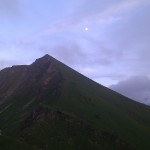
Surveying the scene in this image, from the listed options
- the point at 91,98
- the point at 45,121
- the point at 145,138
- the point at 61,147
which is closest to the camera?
the point at 61,147

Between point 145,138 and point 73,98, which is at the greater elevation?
point 73,98

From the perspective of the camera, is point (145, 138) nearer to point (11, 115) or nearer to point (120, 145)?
point (120, 145)

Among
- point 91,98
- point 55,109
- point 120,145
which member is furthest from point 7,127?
point 120,145

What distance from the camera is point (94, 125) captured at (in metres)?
155

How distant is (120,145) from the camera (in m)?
148

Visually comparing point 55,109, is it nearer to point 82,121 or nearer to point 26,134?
point 82,121

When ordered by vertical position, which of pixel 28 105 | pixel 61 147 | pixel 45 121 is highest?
pixel 28 105

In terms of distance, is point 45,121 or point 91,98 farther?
point 91,98

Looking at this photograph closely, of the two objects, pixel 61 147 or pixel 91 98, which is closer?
pixel 61 147

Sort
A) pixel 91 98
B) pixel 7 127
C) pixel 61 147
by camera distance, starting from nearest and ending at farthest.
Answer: pixel 61 147, pixel 7 127, pixel 91 98

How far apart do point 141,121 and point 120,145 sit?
144 feet

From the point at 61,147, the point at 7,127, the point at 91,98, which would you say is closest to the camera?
the point at 61,147

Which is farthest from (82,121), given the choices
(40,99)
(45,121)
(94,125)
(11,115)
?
(11,115)

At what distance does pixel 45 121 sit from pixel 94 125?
23383 mm
